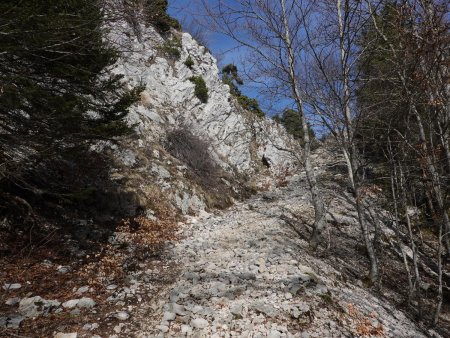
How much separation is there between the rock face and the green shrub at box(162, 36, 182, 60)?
9 centimetres

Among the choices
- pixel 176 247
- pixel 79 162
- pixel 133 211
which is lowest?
pixel 176 247

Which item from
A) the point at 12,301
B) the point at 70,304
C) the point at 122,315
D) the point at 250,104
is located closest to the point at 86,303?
the point at 70,304

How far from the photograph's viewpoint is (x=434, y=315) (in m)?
6.47

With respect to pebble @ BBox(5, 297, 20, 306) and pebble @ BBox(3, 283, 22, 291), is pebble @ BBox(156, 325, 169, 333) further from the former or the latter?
pebble @ BBox(3, 283, 22, 291)

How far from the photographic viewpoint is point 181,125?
17.0 metres

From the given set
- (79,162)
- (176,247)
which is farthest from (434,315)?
(79,162)

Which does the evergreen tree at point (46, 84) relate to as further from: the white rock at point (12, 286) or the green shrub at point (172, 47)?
the green shrub at point (172, 47)

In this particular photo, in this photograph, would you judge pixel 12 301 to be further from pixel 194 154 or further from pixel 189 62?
pixel 189 62

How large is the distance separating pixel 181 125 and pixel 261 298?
1282 cm

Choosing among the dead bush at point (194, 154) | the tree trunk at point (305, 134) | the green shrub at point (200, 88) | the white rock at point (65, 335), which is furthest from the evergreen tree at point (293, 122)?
the white rock at point (65, 335)

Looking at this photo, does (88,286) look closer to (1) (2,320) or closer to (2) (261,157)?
(1) (2,320)

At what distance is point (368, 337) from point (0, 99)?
23.3ft

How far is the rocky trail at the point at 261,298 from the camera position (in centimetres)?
482

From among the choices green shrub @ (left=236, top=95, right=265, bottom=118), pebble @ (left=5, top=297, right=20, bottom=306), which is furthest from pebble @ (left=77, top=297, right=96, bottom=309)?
Answer: green shrub @ (left=236, top=95, right=265, bottom=118)
